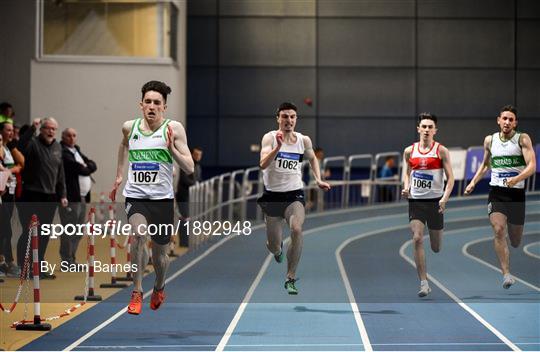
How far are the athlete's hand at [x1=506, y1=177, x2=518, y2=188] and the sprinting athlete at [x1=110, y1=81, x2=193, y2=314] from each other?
348cm

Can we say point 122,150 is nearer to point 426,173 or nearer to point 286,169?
point 286,169

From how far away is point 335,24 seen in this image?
29969 mm

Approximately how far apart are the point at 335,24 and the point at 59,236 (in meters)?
20.3

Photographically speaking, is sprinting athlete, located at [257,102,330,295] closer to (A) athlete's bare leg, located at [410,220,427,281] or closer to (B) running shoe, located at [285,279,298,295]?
(B) running shoe, located at [285,279,298,295]

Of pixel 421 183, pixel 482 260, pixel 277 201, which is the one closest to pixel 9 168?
pixel 277 201

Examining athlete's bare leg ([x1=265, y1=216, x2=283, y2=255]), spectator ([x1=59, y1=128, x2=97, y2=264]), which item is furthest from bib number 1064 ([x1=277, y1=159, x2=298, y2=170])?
spectator ([x1=59, y1=128, x2=97, y2=264])

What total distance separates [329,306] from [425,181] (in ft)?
4.90

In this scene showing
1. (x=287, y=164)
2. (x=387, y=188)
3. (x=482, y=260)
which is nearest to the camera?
(x=287, y=164)

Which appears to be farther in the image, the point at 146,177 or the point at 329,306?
the point at 329,306

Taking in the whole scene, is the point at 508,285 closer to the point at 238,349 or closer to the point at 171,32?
the point at 238,349

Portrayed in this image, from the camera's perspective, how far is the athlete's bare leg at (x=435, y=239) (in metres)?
11.2

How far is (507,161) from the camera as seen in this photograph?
446 inches

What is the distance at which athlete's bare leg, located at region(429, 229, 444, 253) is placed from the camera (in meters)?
11.2

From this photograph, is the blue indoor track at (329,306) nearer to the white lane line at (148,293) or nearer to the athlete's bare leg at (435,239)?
the white lane line at (148,293)
